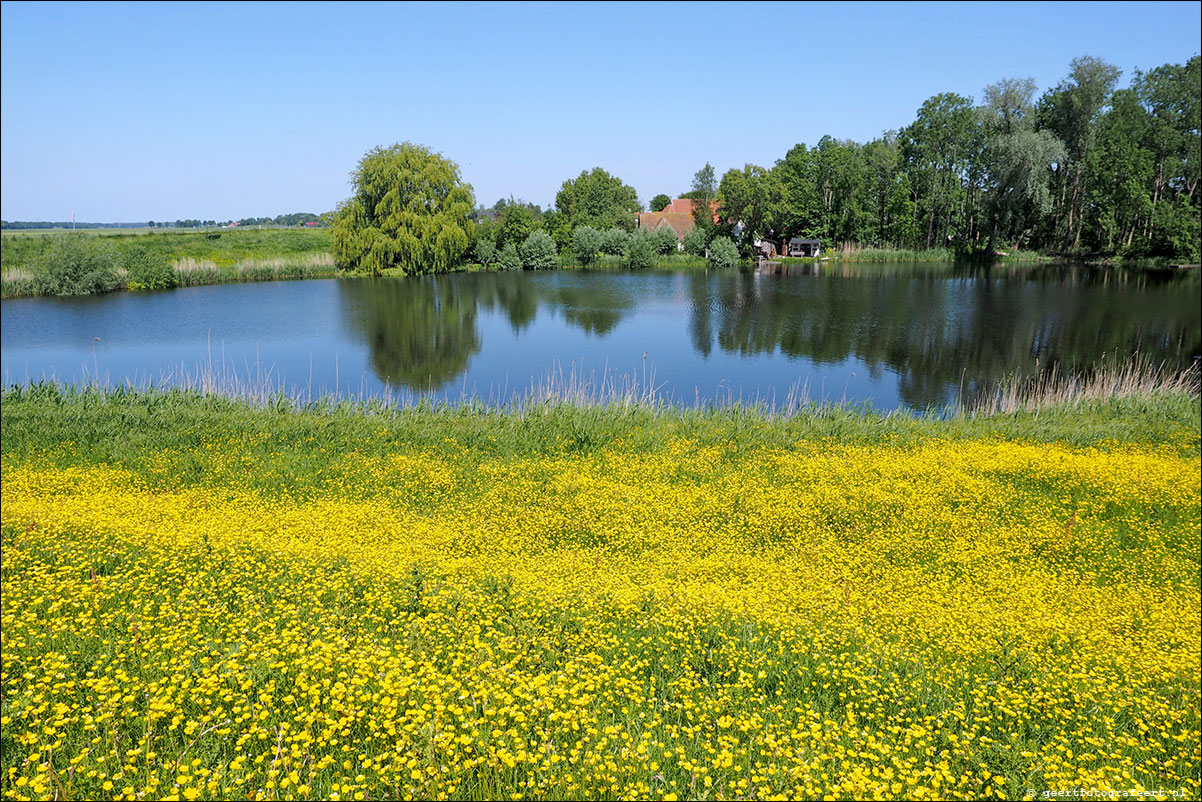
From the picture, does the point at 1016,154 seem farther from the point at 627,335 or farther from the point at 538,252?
the point at 627,335

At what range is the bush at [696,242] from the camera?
266ft

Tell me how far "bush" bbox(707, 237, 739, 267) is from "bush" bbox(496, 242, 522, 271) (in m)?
20.6

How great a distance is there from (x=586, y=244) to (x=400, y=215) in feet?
78.8

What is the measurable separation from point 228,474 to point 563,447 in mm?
6506

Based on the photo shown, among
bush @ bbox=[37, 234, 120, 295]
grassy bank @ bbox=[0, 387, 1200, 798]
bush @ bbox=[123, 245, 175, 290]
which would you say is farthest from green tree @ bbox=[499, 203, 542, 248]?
grassy bank @ bbox=[0, 387, 1200, 798]

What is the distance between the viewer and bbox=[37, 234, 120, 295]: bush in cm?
4709

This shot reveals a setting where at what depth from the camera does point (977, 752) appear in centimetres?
552

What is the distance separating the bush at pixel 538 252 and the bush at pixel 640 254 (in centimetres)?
880

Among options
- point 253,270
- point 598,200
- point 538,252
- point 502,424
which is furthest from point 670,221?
point 502,424

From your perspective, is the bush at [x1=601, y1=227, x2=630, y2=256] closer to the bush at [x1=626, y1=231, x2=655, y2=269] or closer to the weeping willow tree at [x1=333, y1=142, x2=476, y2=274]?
the bush at [x1=626, y1=231, x2=655, y2=269]

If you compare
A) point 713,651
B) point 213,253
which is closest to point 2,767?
point 713,651

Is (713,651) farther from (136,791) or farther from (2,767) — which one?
(2,767)

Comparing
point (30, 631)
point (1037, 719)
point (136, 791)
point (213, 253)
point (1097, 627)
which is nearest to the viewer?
point (136, 791)

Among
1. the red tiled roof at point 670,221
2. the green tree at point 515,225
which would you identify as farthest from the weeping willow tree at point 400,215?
the red tiled roof at point 670,221
